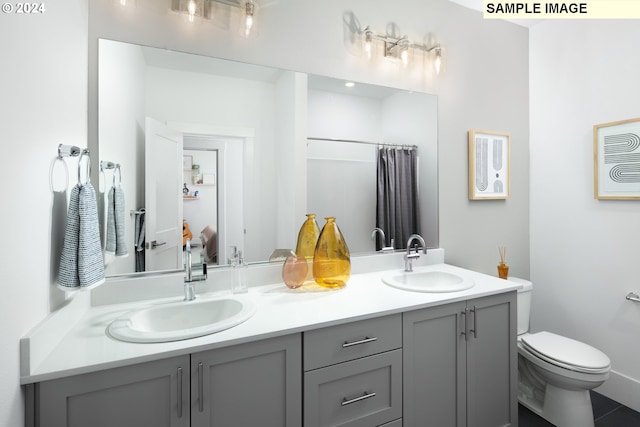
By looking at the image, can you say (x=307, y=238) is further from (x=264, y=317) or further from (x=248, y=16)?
(x=248, y=16)

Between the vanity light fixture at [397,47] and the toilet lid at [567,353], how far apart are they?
1800 millimetres

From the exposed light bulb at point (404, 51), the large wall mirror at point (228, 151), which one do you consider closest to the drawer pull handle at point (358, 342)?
the large wall mirror at point (228, 151)

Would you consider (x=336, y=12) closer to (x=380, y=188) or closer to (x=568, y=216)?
(x=380, y=188)

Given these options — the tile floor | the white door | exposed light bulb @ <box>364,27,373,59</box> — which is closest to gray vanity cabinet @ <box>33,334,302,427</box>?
the white door

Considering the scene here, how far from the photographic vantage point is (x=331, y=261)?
1.60 meters

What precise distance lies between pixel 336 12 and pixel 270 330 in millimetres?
1766

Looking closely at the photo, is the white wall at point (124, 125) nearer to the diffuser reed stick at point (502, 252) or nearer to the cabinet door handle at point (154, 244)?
the cabinet door handle at point (154, 244)

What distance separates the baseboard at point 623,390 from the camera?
6.32 ft

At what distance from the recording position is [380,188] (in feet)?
6.64

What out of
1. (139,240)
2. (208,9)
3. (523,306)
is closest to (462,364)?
(523,306)

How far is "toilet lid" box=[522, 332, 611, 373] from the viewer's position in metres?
1.62

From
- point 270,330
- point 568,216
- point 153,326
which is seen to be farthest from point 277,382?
point 568,216

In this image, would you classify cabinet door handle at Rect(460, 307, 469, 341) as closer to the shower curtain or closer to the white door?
the shower curtain

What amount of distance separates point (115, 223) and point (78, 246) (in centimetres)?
35
